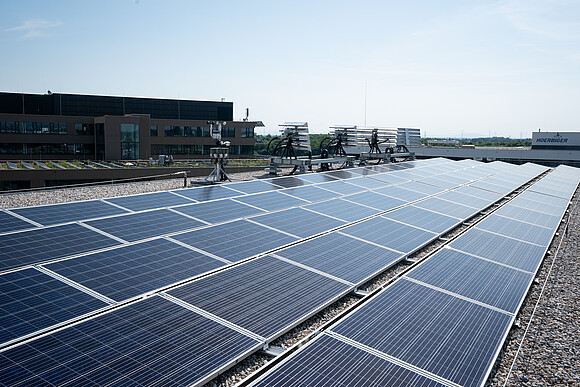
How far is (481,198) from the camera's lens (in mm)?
21609

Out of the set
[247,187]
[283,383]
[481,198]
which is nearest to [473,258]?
[283,383]

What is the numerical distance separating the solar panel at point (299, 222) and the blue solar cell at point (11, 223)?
19.1ft

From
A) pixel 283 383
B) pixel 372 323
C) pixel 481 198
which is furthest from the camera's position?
pixel 481 198

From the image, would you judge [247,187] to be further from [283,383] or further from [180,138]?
[180,138]

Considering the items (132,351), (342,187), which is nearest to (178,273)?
(132,351)

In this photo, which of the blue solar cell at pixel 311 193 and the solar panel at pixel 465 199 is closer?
the blue solar cell at pixel 311 193

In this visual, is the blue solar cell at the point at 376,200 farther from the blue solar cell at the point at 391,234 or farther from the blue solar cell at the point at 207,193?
the blue solar cell at the point at 207,193

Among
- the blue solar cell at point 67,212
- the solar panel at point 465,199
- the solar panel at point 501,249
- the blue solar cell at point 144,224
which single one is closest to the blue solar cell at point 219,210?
the blue solar cell at point 144,224

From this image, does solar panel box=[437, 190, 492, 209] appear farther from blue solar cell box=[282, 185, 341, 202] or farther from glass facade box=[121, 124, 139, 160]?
glass facade box=[121, 124, 139, 160]

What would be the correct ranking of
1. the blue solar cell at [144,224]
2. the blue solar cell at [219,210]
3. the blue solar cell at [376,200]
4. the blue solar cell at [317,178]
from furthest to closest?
the blue solar cell at [317,178] < the blue solar cell at [376,200] < the blue solar cell at [219,210] < the blue solar cell at [144,224]

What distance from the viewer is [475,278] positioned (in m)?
10.2

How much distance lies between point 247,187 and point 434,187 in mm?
11173

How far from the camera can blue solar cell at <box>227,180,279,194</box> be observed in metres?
16.7

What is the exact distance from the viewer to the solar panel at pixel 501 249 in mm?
11883
